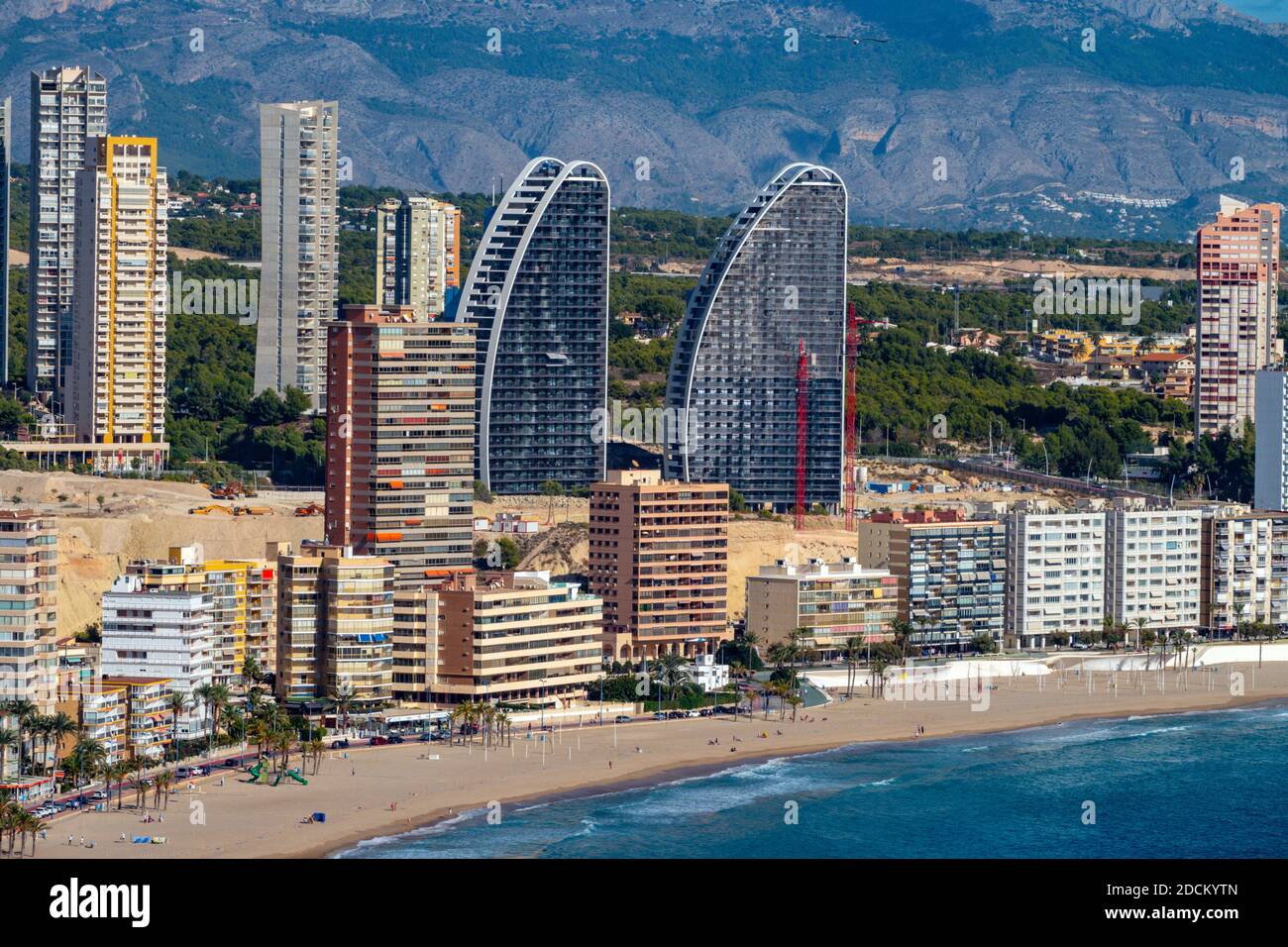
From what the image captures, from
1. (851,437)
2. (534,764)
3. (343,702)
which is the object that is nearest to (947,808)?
(534,764)

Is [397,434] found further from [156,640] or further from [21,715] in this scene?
[21,715]

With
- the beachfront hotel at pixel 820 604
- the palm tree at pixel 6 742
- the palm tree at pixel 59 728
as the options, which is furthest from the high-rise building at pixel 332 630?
the beachfront hotel at pixel 820 604

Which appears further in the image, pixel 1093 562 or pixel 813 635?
pixel 1093 562

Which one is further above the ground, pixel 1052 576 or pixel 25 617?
pixel 1052 576
